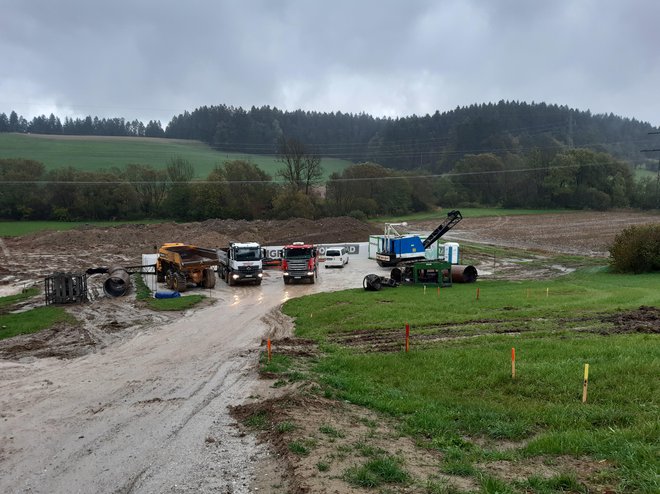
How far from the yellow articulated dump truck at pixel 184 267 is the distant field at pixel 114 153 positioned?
77.4m

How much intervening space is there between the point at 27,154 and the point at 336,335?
13107 cm

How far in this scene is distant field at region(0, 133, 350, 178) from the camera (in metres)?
122

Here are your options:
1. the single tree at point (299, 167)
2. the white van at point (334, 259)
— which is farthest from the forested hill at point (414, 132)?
the white van at point (334, 259)

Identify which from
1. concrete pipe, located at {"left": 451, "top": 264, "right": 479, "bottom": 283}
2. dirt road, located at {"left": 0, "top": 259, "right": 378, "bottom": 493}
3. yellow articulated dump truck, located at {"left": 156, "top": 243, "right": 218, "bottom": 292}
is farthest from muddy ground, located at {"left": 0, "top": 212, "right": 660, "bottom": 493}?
concrete pipe, located at {"left": 451, "top": 264, "right": 479, "bottom": 283}

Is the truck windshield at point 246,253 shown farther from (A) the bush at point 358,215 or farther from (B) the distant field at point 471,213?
(B) the distant field at point 471,213

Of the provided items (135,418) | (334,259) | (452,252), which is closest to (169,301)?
(135,418)

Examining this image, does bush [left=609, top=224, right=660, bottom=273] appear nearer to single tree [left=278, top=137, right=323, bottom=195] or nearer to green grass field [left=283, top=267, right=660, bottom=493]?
green grass field [left=283, top=267, right=660, bottom=493]

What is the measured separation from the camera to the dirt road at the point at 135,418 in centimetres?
873

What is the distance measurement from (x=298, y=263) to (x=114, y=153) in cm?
11630

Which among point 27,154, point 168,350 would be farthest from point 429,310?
point 27,154

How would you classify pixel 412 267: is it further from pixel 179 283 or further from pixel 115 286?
pixel 115 286

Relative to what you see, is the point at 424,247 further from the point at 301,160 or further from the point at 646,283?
the point at 301,160

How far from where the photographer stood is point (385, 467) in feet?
25.1

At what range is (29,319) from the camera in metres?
24.8
